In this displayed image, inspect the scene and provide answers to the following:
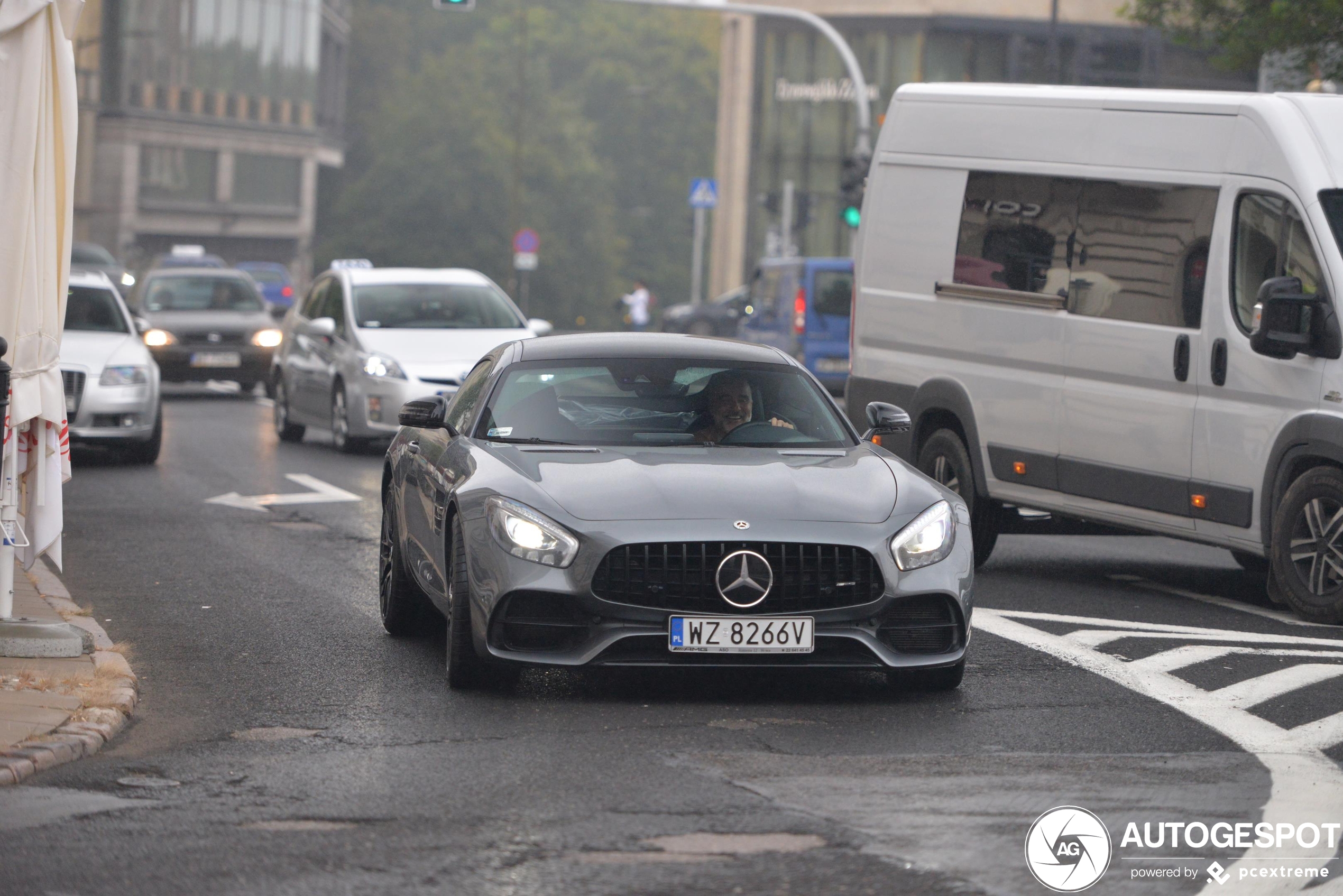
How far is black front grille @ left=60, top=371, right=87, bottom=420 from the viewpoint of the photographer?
17.5m

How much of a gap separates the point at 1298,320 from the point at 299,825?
5.76 m

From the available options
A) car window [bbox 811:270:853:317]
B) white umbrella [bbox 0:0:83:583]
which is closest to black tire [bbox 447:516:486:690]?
white umbrella [bbox 0:0:83:583]

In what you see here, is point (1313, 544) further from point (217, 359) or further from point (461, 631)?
point (217, 359)

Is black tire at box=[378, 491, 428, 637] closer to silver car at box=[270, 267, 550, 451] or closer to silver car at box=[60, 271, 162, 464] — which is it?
silver car at box=[60, 271, 162, 464]

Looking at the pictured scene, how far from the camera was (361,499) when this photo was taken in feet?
50.6

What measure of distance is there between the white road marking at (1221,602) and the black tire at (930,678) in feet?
9.05

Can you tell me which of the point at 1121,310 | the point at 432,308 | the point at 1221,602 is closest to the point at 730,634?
the point at 1121,310

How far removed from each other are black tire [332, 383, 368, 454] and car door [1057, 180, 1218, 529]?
974cm

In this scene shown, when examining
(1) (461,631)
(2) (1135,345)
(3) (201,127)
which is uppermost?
(3) (201,127)

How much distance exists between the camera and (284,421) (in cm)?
2125

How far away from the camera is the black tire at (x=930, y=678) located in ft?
25.4

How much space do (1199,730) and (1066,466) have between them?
12.9 feet

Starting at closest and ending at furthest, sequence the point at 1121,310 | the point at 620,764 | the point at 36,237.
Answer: the point at 620,764 < the point at 36,237 < the point at 1121,310

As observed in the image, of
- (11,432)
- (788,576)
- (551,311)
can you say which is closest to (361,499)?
(11,432)
